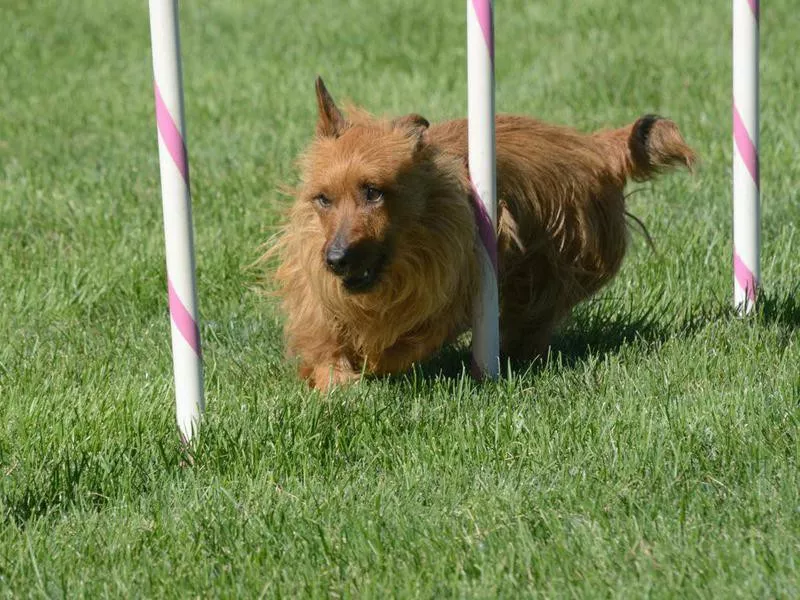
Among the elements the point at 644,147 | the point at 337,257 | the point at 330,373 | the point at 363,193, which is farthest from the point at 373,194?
the point at 644,147

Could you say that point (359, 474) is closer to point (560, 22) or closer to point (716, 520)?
point (716, 520)

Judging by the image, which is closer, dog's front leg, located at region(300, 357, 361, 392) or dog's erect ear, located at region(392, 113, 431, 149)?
dog's erect ear, located at region(392, 113, 431, 149)

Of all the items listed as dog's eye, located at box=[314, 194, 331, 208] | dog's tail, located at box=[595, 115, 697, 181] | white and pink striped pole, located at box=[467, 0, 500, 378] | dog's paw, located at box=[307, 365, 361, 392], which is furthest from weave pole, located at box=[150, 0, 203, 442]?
dog's tail, located at box=[595, 115, 697, 181]

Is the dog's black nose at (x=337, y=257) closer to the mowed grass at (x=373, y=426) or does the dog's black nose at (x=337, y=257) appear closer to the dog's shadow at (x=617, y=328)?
the mowed grass at (x=373, y=426)

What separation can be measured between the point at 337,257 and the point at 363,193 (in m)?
0.31

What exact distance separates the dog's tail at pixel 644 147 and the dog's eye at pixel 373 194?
1.30 m

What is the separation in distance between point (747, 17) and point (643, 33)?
5.83 metres

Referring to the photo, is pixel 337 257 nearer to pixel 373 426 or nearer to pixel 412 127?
pixel 373 426

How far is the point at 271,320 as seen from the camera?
5840 millimetres

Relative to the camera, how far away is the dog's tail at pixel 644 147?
5.46 meters

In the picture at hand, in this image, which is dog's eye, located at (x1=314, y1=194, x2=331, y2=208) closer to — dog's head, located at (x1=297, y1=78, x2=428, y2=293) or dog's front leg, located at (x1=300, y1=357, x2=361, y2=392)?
dog's head, located at (x1=297, y1=78, x2=428, y2=293)

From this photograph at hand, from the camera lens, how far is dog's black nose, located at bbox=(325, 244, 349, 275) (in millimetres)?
4391

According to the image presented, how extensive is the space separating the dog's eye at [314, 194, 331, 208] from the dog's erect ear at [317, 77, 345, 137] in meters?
0.28

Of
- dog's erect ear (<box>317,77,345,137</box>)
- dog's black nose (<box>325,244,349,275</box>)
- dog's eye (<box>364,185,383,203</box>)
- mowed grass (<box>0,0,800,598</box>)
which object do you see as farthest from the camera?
dog's erect ear (<box>317,77,345,137</box>)
